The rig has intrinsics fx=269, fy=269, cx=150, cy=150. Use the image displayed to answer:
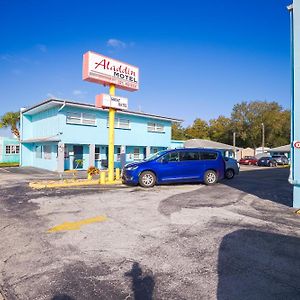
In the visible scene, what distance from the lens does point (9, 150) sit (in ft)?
109

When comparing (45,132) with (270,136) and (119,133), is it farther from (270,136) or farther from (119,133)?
(270,136)

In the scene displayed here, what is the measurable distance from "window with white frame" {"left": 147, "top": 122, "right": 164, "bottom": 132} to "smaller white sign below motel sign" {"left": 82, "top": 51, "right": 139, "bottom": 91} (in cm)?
1279

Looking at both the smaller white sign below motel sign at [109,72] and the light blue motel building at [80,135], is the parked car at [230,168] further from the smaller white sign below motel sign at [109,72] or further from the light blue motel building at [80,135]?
the light blue motel building at [80,135]

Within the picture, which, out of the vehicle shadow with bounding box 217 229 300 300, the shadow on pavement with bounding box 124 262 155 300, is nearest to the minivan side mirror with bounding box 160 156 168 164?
the vehicle shadow with bounding box 217 229 300 300

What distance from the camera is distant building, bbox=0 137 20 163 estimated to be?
107 feet

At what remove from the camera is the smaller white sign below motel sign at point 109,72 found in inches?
549

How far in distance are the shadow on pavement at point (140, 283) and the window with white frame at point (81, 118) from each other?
779 inches

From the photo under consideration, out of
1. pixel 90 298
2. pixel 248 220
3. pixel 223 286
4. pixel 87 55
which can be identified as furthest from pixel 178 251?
pixel 87 55

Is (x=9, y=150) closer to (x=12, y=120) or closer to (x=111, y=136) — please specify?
(x=12, y=120)

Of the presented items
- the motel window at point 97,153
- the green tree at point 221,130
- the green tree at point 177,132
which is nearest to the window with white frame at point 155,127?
the motel window at point 97,153

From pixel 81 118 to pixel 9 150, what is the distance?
1552 cm

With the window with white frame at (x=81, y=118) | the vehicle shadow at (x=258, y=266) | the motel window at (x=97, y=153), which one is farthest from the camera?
the motel window at (x=97, y=153)

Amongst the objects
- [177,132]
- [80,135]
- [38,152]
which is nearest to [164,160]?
[80,135]

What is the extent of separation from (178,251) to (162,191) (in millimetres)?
6426
